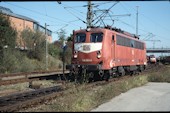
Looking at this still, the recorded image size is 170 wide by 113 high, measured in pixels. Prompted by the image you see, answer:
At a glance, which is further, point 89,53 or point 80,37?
point 80,37

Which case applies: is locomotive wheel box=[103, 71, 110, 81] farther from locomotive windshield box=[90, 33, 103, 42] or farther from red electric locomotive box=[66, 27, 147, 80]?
locomotive windshield box=[90, 33, 103, 42]

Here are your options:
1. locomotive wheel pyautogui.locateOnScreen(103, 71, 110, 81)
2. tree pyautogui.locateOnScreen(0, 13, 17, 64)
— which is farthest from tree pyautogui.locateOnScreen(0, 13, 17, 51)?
locomotive wheel pyautogui.locateOnScreen(103, 71, 110, 81)

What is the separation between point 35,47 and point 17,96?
37445 mm

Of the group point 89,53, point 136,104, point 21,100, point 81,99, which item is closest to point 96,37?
point 89,53

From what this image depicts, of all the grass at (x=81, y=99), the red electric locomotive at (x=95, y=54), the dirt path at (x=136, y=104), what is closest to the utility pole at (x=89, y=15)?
the red electric locomotive at (x=95, y=54)

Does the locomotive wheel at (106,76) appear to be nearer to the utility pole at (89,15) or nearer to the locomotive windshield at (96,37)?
the locomotive windshield at (96,37)

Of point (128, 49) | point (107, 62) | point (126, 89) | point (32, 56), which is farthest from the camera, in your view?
point (32, 56)

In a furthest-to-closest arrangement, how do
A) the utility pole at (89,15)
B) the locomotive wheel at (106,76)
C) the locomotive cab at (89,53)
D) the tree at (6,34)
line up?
1. the tree at (6,34)
2. the utility pole at (89,15)
3. the locomotive wheel at (106,76)
4. the locomotive cab at (89,53)

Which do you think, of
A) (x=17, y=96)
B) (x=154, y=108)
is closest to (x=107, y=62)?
(x=17, y=96)

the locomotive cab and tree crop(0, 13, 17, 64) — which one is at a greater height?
tree crop(0, 13, 17, 64)

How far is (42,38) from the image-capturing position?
54844 mm

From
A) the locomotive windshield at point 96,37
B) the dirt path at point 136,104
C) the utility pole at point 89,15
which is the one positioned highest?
the utility pole at point 89,15

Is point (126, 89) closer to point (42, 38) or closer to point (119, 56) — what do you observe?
point (119, 56)

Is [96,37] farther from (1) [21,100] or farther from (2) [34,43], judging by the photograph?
(2) [34,43]
